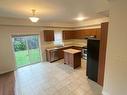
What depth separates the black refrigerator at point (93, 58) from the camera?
10.9 ft

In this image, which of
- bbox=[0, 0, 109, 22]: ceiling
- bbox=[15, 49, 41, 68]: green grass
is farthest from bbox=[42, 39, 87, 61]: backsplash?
bbox=[0, 0, 109, 22]: ceiling

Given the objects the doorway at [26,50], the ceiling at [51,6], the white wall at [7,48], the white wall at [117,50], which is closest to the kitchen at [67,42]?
the doorway at [26,50]

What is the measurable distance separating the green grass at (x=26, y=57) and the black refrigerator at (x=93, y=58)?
3786mm

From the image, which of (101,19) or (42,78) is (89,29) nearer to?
(101,19)

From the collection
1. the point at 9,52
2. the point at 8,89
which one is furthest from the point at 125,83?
the point at 9,52

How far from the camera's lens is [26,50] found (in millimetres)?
5621

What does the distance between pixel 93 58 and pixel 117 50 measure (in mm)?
1376

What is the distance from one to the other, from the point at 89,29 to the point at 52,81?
447 cm

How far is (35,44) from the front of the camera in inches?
233

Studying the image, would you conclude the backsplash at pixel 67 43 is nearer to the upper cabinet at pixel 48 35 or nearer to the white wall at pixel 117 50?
the upper cabinet at pixel 48 35

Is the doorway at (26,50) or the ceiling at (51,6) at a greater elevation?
the ceiling at (51,6)

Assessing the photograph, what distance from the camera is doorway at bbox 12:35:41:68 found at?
5.28 metres

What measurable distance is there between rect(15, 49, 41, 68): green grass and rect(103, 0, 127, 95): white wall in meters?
4.75

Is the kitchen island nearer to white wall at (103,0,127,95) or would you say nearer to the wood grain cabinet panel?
the wood grain cabinet panel
